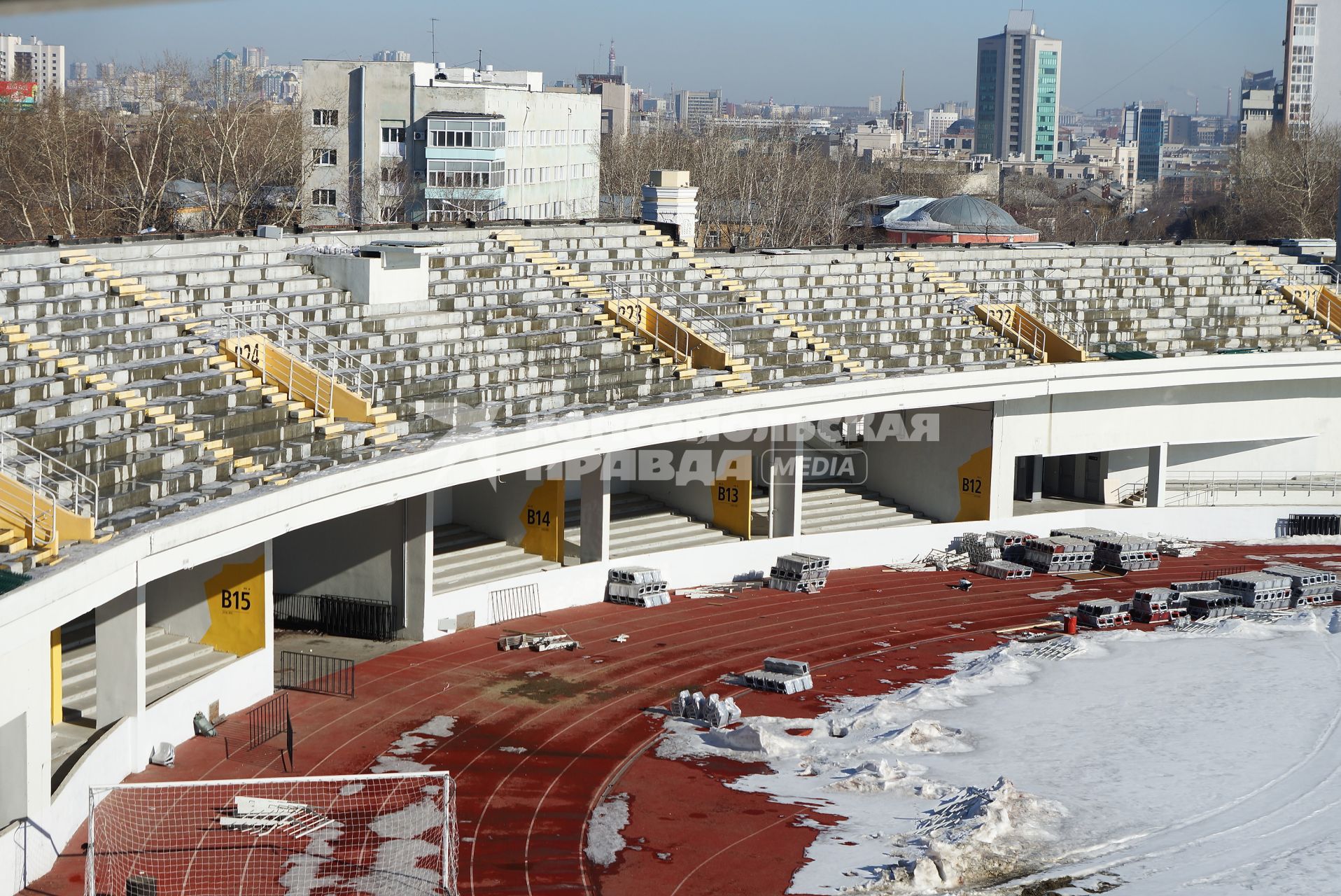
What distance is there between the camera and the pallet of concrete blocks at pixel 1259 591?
28359mm

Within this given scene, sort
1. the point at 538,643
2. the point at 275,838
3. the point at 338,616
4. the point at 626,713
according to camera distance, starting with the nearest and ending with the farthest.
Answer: the point at 275,838
the point at 626,713
the point at 538,643
the point at 338,616

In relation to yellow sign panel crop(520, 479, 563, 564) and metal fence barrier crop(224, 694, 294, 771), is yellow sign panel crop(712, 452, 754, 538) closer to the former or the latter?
yellow sign panel crop(520, 479, 563, 564)

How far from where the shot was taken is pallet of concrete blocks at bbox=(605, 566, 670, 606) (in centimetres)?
2742

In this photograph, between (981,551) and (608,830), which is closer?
(608,830)

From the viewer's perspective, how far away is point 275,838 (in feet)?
54.3

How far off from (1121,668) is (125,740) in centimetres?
1427

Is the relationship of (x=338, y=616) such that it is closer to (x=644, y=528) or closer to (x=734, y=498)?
(x=644, y=528)

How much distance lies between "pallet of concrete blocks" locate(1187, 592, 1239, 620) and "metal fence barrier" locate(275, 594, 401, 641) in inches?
542

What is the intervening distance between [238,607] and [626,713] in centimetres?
536

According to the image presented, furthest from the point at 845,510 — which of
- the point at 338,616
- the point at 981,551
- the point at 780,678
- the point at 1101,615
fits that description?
the point at 338,616

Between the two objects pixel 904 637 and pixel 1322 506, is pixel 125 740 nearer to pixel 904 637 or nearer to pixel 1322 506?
pixel 904 637

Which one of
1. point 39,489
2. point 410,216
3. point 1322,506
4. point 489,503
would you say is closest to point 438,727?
point 39,489

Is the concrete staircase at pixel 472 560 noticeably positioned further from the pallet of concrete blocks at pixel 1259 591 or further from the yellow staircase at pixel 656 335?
the pallet of concrete blocks at pixel 1259 591

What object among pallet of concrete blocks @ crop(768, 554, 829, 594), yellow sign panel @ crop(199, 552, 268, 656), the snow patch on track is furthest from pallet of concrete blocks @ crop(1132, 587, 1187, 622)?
yellow sign panel @ crop(199, 552, 268, 656)
